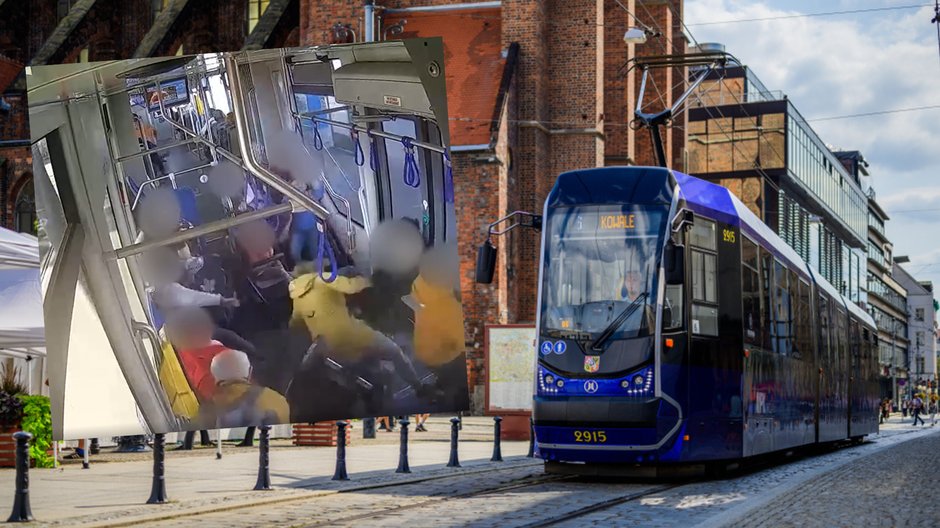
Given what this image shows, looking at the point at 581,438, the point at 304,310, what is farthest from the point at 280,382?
the point at 581,438

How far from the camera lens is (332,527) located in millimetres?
10977

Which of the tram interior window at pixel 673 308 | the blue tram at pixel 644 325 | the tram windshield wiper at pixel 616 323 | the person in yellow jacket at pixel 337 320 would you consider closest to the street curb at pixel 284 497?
the blue tram at pixel 644 325

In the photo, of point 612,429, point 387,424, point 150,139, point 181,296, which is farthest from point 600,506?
point 387,424

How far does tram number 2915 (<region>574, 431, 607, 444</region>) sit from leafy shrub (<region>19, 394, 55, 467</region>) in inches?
303

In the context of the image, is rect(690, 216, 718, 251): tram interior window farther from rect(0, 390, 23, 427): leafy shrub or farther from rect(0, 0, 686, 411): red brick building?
rect(0, 0, 686, 411): red brick building

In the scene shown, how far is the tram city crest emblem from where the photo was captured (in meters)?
15.5

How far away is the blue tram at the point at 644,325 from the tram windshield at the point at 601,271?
0.01 meters

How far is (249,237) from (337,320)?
129 cm

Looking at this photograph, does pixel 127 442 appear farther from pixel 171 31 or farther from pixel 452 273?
pixel 171 31

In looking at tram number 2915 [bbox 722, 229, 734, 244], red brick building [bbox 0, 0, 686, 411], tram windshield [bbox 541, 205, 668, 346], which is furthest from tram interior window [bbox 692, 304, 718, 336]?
red brick building [bbox 0, 0, 686, 411]

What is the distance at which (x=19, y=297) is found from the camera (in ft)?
60.7

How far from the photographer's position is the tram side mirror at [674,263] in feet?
51.0

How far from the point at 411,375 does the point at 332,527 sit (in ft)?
7.69

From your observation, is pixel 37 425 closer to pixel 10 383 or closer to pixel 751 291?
pixel 10 383
